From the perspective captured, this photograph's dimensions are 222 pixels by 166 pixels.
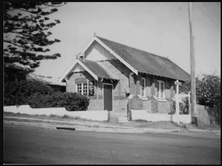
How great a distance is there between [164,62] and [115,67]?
7236 mm

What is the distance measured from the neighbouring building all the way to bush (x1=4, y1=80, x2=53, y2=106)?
10.6 ft

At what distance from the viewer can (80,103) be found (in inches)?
426

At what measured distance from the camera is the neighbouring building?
Result: 11.2 meters

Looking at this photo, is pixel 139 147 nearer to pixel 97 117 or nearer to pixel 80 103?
pixel 80 103

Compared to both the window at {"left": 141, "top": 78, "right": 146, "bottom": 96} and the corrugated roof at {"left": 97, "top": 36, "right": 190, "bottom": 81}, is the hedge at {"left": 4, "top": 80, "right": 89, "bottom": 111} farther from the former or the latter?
the window at {"left": 141, "top": 78, "right": 146, "bottom": 96}

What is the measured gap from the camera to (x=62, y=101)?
10406 mm

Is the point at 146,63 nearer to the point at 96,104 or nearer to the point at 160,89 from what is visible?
the point at 160,89

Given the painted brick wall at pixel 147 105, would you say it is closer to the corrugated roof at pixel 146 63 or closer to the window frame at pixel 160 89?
the window frame at pixel 160 89

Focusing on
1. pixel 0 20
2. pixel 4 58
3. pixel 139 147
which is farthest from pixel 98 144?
pixel 0 20

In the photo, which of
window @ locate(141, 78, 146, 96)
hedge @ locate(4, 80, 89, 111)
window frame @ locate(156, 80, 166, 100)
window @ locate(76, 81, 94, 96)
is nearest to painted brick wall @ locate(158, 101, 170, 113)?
window frame @ locate(156, 80, 166, 100)

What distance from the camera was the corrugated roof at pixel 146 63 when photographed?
16.1 metres

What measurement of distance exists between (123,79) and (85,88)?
564 cm

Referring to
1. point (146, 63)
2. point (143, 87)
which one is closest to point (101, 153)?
point (143, 87)

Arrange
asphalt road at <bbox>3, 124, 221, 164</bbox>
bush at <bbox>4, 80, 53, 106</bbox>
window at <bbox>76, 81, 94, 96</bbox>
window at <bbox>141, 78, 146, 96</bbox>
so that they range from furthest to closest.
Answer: window at <bbox>141, 78, 146, 96</bbox>
window at <bbox>76, 81, 94, 96</bbox>
bush at <bbox>4, 80, 53, 106</bbox>
asphalt road at <bbox>3, 124, 221, 164</bbox>
